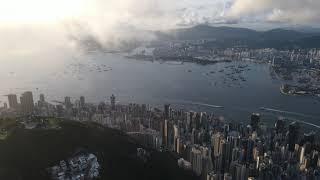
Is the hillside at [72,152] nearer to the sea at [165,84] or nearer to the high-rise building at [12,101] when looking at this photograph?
the sea at [165,84]

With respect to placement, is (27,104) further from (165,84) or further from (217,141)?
(165,84)

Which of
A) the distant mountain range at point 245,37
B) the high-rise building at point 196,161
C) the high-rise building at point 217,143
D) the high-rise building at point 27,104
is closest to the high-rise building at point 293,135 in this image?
the high-rise building at point 217,143

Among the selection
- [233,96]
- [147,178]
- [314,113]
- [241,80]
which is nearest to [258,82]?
[241,80]

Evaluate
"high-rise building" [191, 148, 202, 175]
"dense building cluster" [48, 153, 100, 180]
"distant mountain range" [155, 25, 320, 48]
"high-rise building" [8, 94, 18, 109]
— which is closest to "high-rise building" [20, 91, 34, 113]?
"high-rise building" [8, 94, 18, 109]

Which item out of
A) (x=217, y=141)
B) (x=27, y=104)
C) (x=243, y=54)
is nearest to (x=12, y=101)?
(x=27, y=104)

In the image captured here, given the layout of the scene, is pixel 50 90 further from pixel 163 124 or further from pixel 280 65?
pixel 280 65
